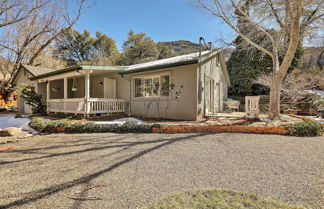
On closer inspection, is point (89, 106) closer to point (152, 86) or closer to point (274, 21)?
point (152, 86)

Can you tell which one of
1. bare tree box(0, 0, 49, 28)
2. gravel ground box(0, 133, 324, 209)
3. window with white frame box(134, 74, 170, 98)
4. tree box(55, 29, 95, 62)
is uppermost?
tree box(55, 29, 95, 62)

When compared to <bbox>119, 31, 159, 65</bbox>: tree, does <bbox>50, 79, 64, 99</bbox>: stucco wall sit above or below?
below

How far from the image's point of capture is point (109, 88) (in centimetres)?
985

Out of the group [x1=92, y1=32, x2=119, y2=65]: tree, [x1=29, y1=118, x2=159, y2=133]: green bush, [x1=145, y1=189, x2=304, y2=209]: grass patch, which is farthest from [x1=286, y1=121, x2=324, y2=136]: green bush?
A: [x1=92, y1=32, x2=119, y2=65]: tree

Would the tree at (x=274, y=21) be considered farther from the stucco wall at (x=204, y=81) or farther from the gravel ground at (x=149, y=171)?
the gravel ground at (x=149, y=171)

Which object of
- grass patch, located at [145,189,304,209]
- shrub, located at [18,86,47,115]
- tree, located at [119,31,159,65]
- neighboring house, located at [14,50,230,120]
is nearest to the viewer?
grass patch, located at [145,189,304,209]

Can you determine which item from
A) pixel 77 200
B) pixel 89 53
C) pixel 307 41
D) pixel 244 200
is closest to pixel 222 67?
pixel 307 41

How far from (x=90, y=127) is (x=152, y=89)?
3.75 m

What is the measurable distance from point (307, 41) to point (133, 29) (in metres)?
23.1

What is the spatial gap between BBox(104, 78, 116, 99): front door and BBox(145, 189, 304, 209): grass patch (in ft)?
28.7

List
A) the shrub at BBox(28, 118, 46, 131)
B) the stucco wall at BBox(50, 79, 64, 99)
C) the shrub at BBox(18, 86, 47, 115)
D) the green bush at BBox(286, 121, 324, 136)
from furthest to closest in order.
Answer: the stucco wall at BBox(50, 79, 64, 99)
the shrub at BBox(18, 86, 47, 115)
the shrub at BBox(28, 118, 46, 131)
the green bush at BBox(286, 121, 324, 136)

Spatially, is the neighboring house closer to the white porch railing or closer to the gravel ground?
the white porch railing

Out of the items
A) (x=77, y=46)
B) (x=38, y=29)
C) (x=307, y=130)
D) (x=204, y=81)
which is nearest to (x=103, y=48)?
(x=77, y=46)

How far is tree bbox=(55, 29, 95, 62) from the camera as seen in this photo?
82.1 feet
